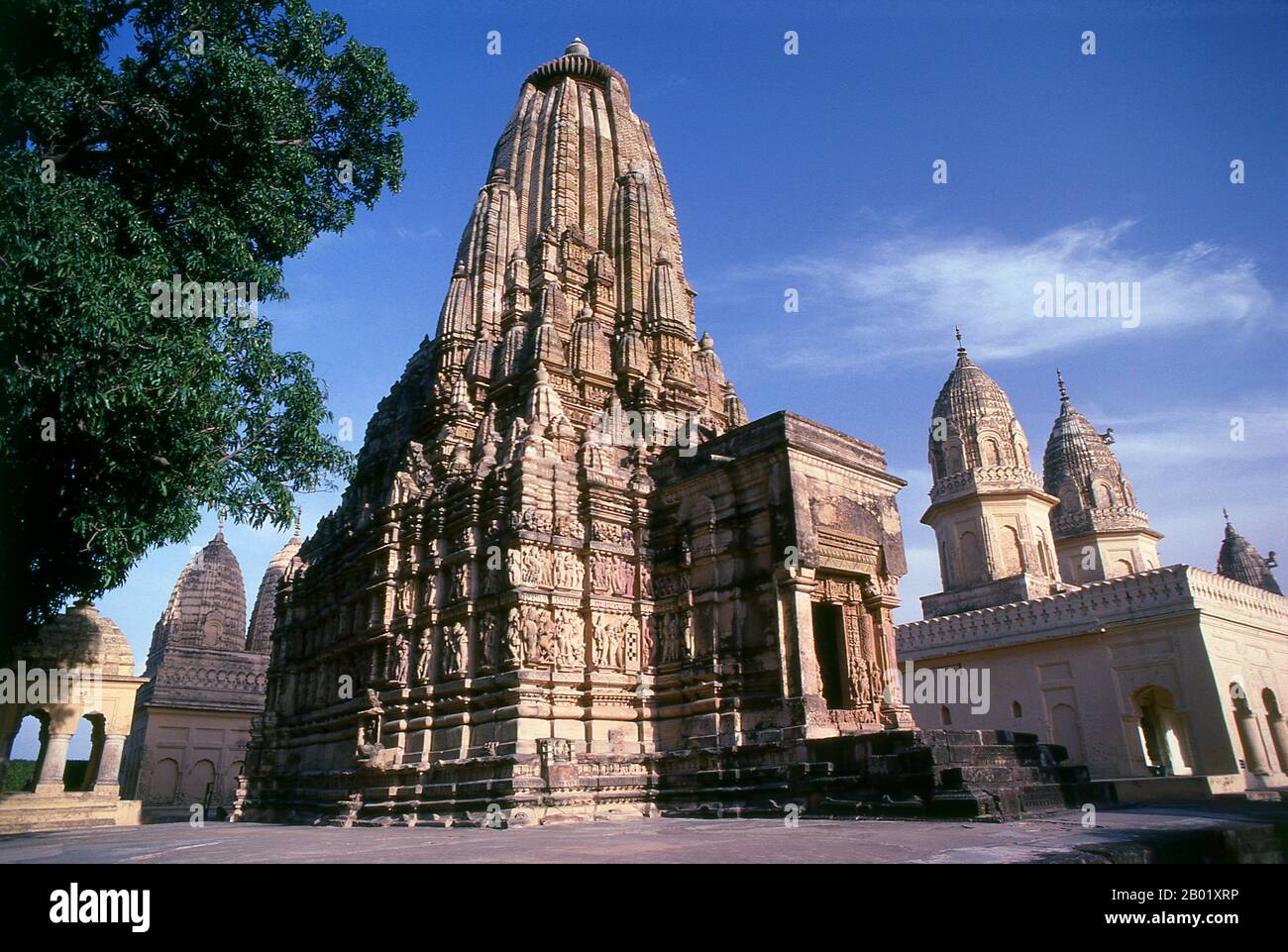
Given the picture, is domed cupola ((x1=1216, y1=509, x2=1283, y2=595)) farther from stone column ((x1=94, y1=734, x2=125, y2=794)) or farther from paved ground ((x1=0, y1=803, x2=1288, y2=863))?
stone column ((x1=94, y1=734, x2=125, y2=794))

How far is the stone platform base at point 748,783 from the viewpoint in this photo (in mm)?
9914

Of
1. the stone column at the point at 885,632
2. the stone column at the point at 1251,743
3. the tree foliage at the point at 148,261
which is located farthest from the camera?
the stone column at the point at 1251,743

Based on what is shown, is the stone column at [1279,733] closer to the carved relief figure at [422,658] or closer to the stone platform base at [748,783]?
the stone platform base at [748,783]

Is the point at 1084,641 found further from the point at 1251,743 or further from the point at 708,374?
the point at 708,374

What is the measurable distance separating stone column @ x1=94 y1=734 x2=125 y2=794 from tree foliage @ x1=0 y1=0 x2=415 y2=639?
11783mm

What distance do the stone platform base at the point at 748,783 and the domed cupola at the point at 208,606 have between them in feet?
81.7

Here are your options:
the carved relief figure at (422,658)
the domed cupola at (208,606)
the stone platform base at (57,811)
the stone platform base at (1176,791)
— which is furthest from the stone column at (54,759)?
Result: the stone platform base at (1176,791)

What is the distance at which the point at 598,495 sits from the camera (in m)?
16.3

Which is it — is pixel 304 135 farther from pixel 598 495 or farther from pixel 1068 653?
pixel 1068 653

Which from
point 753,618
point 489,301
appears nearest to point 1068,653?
point 753,618

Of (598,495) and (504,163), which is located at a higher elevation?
(504,163)

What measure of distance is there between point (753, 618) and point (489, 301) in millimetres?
13847

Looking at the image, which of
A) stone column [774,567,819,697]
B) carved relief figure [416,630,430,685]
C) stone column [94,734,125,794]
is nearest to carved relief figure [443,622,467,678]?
carved relief figure [416,630,430,685]

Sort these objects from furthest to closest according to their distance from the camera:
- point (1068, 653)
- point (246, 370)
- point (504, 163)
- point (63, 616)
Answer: point (504, 163) → point (1068, 653) → point (63, 616) → point (246, 370)
